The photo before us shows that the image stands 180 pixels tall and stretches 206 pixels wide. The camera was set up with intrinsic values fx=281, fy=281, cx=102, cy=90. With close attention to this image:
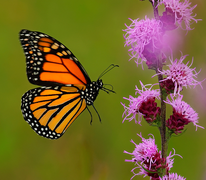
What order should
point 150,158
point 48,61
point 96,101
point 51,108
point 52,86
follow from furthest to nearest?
1. point 96,101
2. point 51,108
3. point 52,86
4. point 48,61
5. point 150,158

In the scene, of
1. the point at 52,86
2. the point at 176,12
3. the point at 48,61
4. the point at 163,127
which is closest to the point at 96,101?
the point at 52,86

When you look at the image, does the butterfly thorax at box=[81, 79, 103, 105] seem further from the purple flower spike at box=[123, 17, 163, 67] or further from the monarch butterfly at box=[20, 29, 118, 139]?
the purple flower spike at box=[123, 17, 163, 67]

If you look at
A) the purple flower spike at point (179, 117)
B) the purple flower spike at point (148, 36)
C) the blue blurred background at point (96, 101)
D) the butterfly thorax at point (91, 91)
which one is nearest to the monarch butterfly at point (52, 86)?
the butterfly thorax at point (91, 91)

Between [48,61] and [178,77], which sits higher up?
[48,61]

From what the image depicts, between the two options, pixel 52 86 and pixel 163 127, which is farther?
pixel 52 86

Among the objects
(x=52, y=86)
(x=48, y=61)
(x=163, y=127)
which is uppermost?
(x=48, y=61)

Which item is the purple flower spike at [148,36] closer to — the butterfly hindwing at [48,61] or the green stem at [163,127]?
the green stem at [163,127]

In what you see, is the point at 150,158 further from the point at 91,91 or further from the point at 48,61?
the point at 48,61
